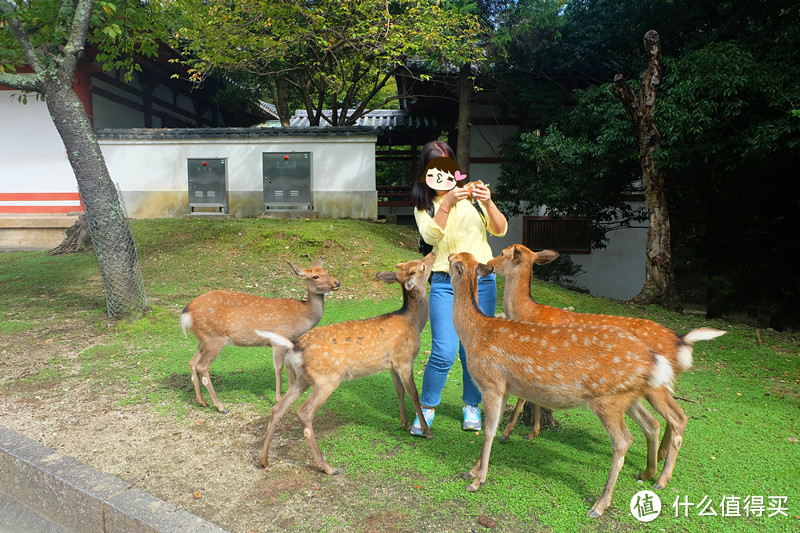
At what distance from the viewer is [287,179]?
14273 millimetres

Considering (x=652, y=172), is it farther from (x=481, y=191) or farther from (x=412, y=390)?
(x=412, y=390)

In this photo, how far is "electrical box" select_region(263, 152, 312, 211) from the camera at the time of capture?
14242 millimetres

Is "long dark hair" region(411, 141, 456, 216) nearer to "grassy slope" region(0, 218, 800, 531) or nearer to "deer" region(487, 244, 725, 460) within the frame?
"deer" region(487, 244, 725, 460)

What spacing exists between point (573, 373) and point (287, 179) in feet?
41.0

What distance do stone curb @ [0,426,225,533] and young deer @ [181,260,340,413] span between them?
114 cm

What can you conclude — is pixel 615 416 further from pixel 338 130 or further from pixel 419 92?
pixel 419 92

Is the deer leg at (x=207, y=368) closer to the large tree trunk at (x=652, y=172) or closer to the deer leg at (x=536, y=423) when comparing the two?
the deer leg at (x=536, y=423)

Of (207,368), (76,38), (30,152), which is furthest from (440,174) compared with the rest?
(30,152)

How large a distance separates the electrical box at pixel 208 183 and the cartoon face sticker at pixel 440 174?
470 inches

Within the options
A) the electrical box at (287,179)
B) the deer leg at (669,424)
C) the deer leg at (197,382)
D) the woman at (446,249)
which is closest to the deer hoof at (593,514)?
the deer leg at (669,424)

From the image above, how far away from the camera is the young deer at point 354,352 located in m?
3.17

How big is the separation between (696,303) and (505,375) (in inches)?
422

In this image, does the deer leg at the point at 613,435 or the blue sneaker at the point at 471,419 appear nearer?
the deer leg at the point at 613,435

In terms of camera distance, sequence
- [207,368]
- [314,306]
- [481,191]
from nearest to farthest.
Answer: [481,191] < [207,368] < [314,306]
